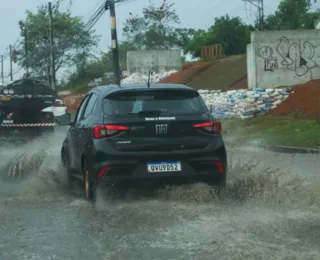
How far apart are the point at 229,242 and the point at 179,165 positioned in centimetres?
243

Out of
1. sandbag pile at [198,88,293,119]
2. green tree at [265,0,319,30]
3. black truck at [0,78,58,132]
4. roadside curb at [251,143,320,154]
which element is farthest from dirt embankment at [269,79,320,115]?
green tree at [265,0,319,30]

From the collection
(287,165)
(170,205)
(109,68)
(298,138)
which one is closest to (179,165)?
(170,205)

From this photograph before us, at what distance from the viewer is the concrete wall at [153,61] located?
219 ft

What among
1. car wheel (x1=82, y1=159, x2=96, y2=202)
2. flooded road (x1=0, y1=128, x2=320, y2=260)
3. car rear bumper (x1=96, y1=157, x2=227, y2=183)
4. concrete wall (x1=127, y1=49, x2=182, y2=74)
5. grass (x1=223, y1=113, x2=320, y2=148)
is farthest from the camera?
concrete wall (x1=127, y1=49, x2=182, y2=74)

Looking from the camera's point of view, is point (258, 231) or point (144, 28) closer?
point (258, 231)

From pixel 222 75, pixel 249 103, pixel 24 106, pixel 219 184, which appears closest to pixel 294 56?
pixel 249 103

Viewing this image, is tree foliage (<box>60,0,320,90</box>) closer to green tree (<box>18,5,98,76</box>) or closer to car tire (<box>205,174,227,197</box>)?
green tree (<box>18,5,98,76</box>)

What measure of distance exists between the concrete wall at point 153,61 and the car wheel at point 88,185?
5732 centimetres

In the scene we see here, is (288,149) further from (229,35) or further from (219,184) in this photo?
(229,35)

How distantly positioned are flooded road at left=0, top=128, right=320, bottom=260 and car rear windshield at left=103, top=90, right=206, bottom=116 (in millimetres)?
1049

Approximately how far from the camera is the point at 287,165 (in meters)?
14.3

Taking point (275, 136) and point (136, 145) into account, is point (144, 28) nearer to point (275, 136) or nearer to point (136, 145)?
point (275, 136)

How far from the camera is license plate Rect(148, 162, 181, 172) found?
29.1 ft

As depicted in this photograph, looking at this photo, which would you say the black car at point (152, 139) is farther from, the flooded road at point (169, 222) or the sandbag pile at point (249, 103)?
the sandbag pile at point (249, 103)
